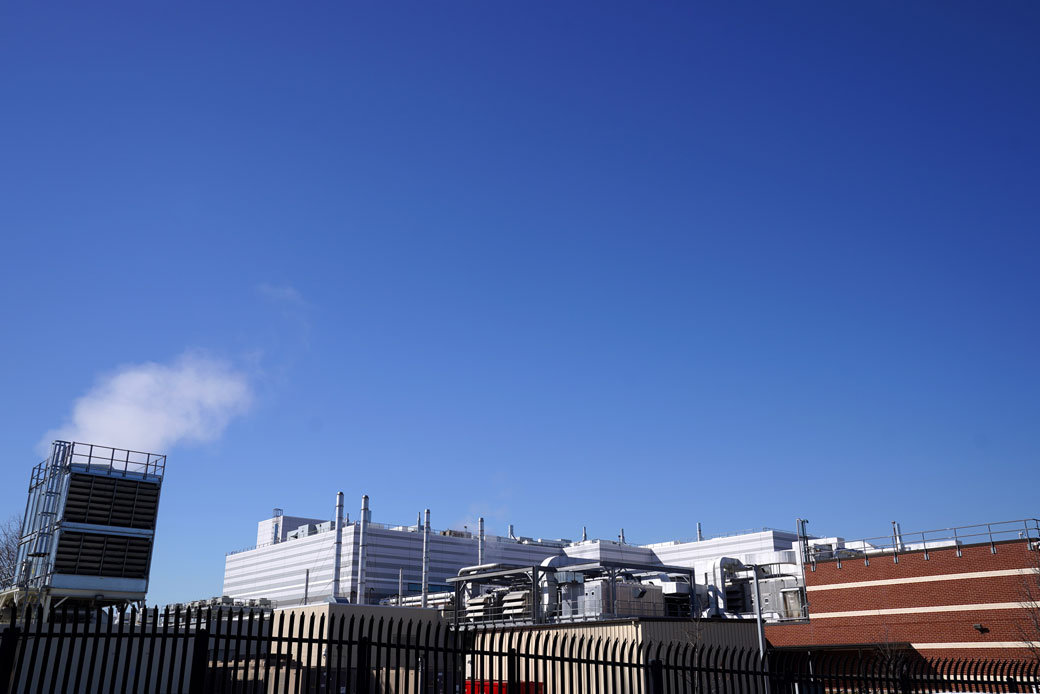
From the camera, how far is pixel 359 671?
10.6 meters

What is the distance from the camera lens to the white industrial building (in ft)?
373

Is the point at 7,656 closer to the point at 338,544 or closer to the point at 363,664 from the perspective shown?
the point at 363,664

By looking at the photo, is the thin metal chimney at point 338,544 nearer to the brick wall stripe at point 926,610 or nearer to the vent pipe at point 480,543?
the vent pipe at point 480,543

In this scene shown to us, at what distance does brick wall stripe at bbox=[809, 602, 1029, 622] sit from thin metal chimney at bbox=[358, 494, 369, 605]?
7916 cm

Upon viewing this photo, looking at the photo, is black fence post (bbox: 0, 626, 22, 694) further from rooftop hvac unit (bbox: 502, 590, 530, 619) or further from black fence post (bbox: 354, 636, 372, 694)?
rooftop hvac unit (bbox: 502, 590, 530, 619)

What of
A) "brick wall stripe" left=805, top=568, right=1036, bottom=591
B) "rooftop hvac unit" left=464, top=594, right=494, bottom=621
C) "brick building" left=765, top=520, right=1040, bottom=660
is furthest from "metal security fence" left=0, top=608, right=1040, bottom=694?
"rooftop hvac unit" left=464, top=594, right=494, bottom=621

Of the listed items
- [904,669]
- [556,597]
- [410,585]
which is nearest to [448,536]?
[410,585]

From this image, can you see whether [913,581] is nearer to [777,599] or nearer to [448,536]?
[777,599]

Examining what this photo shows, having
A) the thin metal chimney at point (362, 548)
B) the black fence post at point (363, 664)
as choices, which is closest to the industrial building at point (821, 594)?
the black fence post at point (363, 664)

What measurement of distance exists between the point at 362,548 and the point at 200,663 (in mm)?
105567

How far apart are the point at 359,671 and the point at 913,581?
3527 centimetres

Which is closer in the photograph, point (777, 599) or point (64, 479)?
point (64, 479)

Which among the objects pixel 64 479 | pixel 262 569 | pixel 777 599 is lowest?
pixel 777 599

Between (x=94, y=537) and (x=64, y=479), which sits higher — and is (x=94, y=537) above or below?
below
